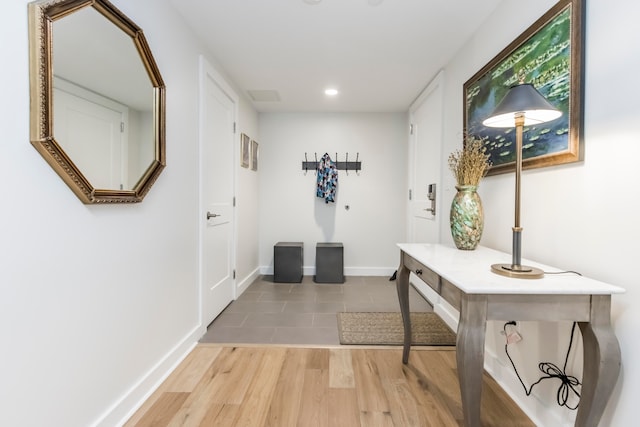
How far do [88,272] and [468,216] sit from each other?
1.82 metres

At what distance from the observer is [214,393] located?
1632 mm

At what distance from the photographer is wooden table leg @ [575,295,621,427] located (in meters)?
0.98

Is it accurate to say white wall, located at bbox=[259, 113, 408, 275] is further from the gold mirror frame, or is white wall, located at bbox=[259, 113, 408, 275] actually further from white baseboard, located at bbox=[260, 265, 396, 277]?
the gold mirror frame

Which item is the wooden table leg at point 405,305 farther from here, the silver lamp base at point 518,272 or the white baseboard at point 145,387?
the white baseboard at point 145,387

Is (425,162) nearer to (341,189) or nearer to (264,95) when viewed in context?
(341,189)

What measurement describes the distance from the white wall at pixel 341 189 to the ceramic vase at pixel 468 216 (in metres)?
2.50

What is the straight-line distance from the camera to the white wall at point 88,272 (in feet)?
3.07

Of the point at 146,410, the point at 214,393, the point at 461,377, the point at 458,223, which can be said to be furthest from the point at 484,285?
the point at 146,410

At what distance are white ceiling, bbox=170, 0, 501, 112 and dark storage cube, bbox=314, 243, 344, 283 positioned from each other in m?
1.92

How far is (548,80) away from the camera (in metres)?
1.38

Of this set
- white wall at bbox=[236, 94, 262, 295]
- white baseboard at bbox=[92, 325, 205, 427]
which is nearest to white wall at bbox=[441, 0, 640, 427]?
white baseboard at bbox=[92, 325, 205, 427]

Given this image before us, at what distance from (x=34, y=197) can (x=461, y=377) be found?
1613 mm

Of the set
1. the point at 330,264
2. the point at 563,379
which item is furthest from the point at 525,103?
the point at 330,264

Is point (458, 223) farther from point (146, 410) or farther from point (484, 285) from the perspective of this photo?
point (146, 410)
